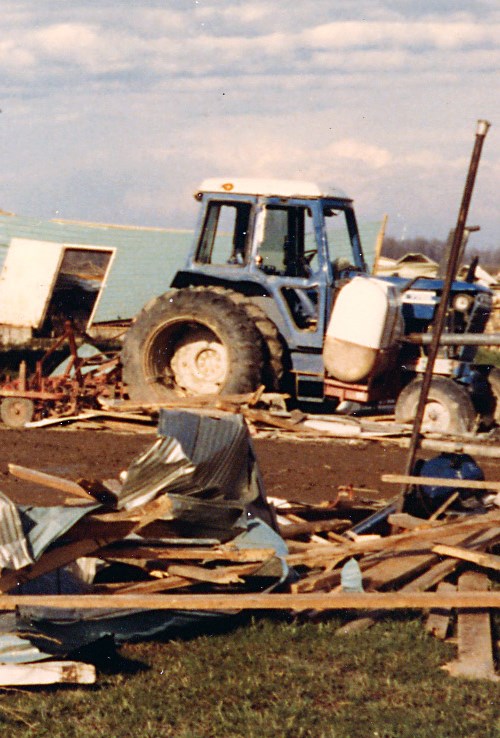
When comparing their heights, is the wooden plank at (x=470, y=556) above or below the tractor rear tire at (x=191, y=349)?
below

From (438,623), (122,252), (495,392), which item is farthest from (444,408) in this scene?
(122,252)

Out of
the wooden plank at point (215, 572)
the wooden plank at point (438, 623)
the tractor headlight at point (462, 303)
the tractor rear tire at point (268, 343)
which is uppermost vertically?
the tractor headlight at point (462, 303)

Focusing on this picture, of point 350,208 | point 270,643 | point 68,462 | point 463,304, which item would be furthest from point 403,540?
point 350,208

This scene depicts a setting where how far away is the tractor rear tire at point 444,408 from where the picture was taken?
1141 centimetres

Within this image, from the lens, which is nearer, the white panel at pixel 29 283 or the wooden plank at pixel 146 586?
the wooden plank at pixel 146 586

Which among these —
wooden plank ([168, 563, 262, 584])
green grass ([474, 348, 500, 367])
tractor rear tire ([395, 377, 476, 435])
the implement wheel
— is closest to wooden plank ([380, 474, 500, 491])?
wooden plank ([168, 563, 262, 584])

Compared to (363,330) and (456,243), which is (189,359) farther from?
(456,243)

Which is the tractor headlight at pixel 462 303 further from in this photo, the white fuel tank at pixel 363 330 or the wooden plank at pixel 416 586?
the wooden plank at pixel 416 586

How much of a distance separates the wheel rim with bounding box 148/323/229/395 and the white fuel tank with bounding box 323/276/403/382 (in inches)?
62.8

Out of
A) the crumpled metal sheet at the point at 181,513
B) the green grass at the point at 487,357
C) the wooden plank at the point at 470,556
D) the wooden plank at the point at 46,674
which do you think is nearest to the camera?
the wooden plank at the point at 46,674

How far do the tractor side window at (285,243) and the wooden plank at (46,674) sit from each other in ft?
27.0

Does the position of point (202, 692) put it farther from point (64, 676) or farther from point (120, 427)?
point (120, 427)

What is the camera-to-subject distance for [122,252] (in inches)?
761

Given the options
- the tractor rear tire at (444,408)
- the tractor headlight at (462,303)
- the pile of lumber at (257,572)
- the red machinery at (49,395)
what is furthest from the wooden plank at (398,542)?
the red machinery at (49,395)
